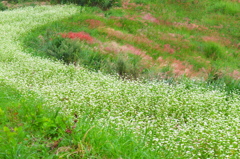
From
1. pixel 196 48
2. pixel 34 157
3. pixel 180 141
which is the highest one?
pixel 34 157

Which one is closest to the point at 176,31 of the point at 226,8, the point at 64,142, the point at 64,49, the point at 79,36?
the point at 79,36

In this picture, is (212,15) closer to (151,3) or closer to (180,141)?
(151,3)

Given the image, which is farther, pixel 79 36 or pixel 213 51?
pixel 213 51

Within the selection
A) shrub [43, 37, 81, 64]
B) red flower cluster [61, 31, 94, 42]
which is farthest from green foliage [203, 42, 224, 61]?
shrub [43, 37, 81, 64]

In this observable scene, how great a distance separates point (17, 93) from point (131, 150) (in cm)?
424

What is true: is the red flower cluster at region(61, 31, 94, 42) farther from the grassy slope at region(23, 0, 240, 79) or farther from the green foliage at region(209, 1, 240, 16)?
the green foliage at region(209, 1, 240, 16)

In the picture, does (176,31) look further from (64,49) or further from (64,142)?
(64,142)

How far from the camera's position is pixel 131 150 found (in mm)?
4254

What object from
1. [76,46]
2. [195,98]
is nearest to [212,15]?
[76,46]

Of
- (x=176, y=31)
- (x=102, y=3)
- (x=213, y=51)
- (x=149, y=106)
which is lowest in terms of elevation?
(x=213, y=51)

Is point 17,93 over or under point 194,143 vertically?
under

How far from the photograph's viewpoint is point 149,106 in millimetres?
7191

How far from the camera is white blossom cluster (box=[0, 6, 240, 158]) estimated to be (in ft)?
16.5

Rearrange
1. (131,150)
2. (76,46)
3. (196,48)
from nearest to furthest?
(131,150), (76,46), (196,48)
